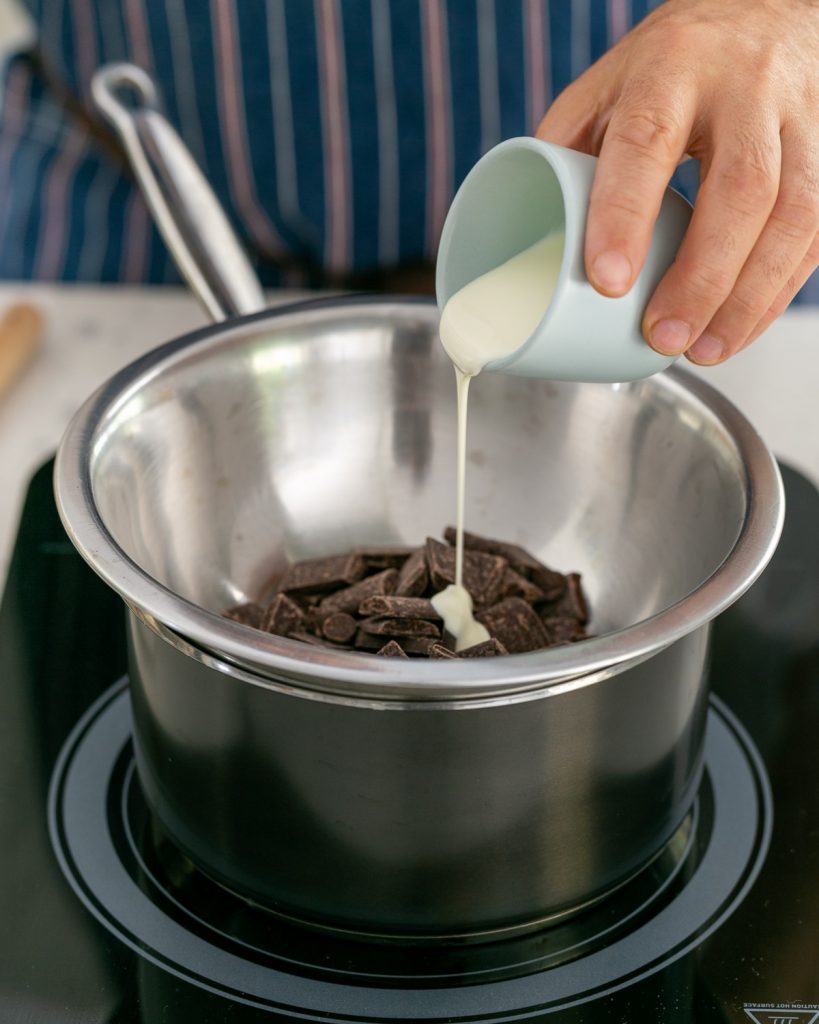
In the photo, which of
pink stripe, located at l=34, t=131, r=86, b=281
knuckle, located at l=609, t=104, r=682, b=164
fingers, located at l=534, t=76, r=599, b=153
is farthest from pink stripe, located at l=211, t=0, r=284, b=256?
knuckle, located at l=609, t=104, r=682, b=164

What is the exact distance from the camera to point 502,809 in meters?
0.80

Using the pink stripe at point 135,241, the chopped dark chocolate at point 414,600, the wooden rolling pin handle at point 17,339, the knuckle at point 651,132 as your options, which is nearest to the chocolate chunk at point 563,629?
the chopped dark chocolate at point 414,600

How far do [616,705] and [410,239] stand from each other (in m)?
1.21

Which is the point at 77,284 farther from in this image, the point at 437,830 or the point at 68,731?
the point at 437,830

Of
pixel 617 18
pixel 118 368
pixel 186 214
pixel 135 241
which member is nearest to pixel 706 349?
pixel 186 214

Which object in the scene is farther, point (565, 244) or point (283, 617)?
point (283, 617)

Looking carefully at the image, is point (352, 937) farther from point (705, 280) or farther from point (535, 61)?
point (535, 61)

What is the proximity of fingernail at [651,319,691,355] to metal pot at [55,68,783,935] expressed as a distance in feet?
0.45

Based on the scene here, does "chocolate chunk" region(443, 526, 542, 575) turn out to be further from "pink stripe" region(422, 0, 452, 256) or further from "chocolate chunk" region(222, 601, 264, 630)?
"pink stripe" region(422, 0, 452, 256)

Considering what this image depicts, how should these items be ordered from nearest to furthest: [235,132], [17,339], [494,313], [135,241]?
[494,313] → [17,339] → [235,132] → [135,241]

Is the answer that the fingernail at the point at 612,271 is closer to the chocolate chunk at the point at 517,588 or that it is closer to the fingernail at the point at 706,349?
the fingernail at the point at 706,349

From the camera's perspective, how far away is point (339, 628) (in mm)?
1034

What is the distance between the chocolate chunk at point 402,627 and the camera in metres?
0.99

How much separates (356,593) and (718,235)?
433 millimetres
